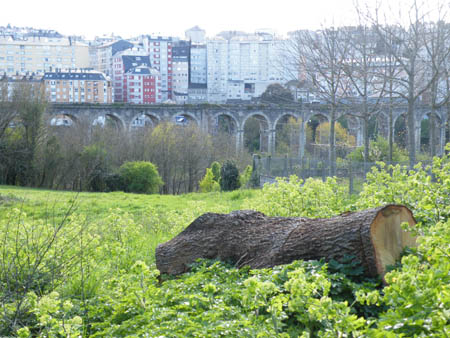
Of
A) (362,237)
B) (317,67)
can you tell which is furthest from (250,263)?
(317,67)

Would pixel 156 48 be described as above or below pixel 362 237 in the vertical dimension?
above

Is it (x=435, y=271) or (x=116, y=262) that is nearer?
(x=435, y=271)

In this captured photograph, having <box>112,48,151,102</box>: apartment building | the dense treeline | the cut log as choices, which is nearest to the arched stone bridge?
the dense treeline

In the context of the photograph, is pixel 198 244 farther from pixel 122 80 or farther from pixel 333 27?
pixel 122 80

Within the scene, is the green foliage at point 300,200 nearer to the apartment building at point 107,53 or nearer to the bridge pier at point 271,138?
the bridge pier at point 271,138

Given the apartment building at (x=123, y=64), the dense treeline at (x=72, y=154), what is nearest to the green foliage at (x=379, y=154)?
the dense treeline at (x=72, y=154)

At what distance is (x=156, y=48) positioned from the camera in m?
116

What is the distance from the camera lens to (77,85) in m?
94.4

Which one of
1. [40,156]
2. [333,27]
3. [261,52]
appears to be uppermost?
[261,52]

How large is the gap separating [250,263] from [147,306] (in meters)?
1.24

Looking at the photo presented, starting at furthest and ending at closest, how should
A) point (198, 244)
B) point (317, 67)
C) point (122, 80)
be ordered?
point (122, 80) → point (317, 67) → point (198, 244)

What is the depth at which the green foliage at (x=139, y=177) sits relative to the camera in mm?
29375

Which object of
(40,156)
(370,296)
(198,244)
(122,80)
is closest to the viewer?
(370,296)

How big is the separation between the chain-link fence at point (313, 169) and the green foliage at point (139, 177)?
763cm
